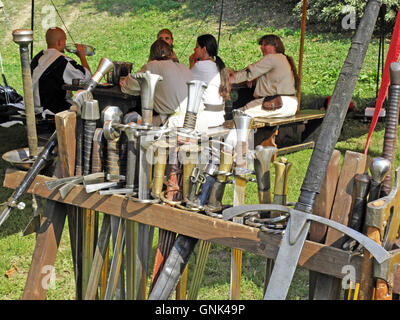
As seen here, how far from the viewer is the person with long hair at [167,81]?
4.61 metres

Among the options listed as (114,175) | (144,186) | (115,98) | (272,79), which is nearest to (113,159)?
(114,175)

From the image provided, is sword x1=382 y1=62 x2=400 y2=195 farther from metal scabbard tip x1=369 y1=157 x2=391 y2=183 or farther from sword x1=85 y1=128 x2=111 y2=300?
sword x1=85 y1=128 x2=111 y2=300

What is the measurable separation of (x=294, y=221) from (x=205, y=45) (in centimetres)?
404

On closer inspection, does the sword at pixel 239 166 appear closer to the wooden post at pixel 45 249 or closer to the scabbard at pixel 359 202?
the scabbard at pixel 359 202

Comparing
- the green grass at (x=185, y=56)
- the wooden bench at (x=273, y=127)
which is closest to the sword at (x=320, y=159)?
the green grass at (x=185, y=56)

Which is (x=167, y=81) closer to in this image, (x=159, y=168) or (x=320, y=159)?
(x=159, y=168)

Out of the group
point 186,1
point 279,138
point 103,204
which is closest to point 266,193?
point 103,204

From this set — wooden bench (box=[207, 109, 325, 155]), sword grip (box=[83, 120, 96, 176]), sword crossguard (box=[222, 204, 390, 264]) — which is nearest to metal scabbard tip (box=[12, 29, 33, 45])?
sword grip (box=[83, 120, 96, 176])

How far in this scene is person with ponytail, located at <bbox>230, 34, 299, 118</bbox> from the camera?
598cm

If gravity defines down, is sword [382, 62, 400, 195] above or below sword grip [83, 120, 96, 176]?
above

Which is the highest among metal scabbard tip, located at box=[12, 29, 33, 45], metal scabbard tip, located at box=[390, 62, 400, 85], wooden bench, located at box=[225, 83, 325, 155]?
metal scabbard tip, located at box=[12, 29, 33, 45]

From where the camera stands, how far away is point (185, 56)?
1355cm

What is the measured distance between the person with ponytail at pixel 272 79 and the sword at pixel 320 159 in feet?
14.5

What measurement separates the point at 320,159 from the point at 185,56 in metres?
12.3
